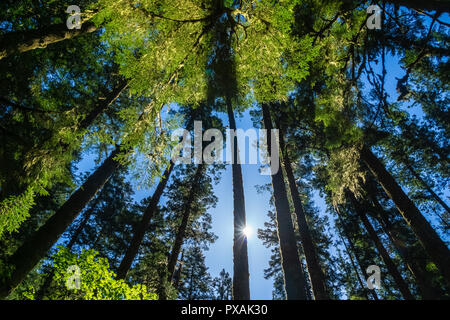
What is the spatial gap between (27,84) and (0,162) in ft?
6.85

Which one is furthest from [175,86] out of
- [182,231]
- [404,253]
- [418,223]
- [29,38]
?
[404,253]

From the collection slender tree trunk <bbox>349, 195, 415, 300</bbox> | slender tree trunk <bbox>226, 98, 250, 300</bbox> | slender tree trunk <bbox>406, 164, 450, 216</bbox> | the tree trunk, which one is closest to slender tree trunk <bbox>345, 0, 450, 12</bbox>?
the tree trunk

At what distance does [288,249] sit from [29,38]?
7696mm

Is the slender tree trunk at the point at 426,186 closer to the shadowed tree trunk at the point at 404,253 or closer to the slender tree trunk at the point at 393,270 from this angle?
the shadowed tree trunk at the point at 404,253

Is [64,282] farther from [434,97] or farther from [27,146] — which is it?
[434,97]

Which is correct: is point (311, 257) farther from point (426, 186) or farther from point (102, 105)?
point (426, 186)

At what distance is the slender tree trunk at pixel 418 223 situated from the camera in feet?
15.6

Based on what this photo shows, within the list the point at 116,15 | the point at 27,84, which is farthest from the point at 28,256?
the point at 116,15

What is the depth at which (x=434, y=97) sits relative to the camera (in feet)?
49.5

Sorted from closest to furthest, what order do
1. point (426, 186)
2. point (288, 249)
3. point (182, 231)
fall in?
point (288, 249) < point (182, 231) < point (426, 186)

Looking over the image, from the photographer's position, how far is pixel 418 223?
525cm

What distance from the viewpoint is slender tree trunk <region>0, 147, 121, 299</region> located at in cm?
434

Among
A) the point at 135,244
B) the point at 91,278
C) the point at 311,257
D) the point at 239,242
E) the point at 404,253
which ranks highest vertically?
the point at 404,253

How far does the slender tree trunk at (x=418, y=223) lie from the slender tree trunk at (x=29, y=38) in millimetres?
8504
